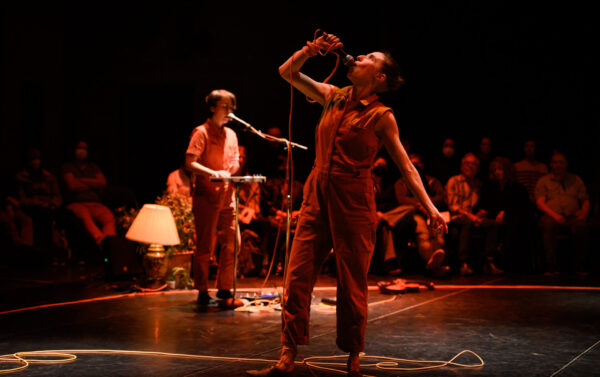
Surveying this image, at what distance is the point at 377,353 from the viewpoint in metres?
3.69

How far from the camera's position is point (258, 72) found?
8555 millimetres

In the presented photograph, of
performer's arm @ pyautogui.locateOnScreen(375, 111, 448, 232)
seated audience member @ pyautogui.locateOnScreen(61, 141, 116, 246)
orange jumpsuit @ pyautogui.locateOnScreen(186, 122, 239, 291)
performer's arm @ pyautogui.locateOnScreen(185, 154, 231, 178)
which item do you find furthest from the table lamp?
performer's arm @ pyautogui.locateOnScreen(375, 111, 448, 232)

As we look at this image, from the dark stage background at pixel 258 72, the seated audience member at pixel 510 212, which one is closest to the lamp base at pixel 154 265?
the dark stage background at pixel 258 72

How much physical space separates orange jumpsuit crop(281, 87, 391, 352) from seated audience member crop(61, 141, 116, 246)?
452cm

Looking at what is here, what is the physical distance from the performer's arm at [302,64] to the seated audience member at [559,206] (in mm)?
5045

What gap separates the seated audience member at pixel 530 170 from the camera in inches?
317

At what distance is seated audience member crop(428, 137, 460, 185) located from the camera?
26.3 feet

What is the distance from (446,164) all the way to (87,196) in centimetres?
429

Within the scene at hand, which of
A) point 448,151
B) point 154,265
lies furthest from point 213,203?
point 448,151

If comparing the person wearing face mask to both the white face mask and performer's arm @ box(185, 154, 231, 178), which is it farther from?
the white face mask

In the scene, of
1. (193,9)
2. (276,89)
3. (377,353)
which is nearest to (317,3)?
(276,89)

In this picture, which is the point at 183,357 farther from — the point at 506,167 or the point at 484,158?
the point at 484,158

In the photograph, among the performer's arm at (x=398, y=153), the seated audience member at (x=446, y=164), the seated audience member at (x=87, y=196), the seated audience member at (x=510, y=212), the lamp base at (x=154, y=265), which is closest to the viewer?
the performer's arm at (x=398, y=153)

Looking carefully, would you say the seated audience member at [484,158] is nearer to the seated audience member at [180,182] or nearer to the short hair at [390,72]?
the seated audience member at [180,182]
